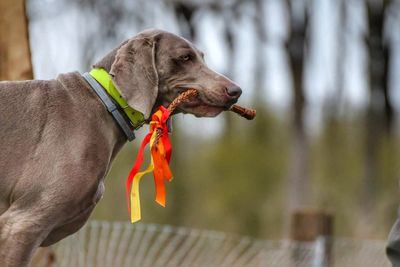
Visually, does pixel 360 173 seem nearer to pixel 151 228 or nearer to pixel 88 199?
pixel 151 228

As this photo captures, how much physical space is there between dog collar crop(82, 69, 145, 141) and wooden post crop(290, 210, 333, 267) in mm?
4011

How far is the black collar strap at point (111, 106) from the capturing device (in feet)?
15.7

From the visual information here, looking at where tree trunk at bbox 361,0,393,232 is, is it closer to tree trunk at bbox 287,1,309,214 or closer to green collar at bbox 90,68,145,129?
tree trunk at bbox 287,1,309,214

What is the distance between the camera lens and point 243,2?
62.4 feet

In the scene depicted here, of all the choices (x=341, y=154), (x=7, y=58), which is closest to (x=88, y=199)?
(x=7, y=58)

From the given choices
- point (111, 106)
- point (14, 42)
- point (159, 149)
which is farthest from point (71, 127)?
point (14, 42)

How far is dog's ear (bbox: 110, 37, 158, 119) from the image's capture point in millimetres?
4711

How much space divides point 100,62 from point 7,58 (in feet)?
6.11

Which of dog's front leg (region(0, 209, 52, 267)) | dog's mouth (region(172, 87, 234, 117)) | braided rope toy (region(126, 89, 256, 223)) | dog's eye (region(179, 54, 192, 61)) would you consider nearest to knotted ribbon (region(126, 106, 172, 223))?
braided rope toy (region(126, 89, 256, 223))

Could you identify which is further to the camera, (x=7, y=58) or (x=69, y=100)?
(x=7, y=58)

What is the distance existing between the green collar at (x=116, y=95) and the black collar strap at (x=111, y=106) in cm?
2

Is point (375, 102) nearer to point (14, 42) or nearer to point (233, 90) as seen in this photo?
point (14, 42)

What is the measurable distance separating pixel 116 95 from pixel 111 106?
7 cm

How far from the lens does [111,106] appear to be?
4.78m
